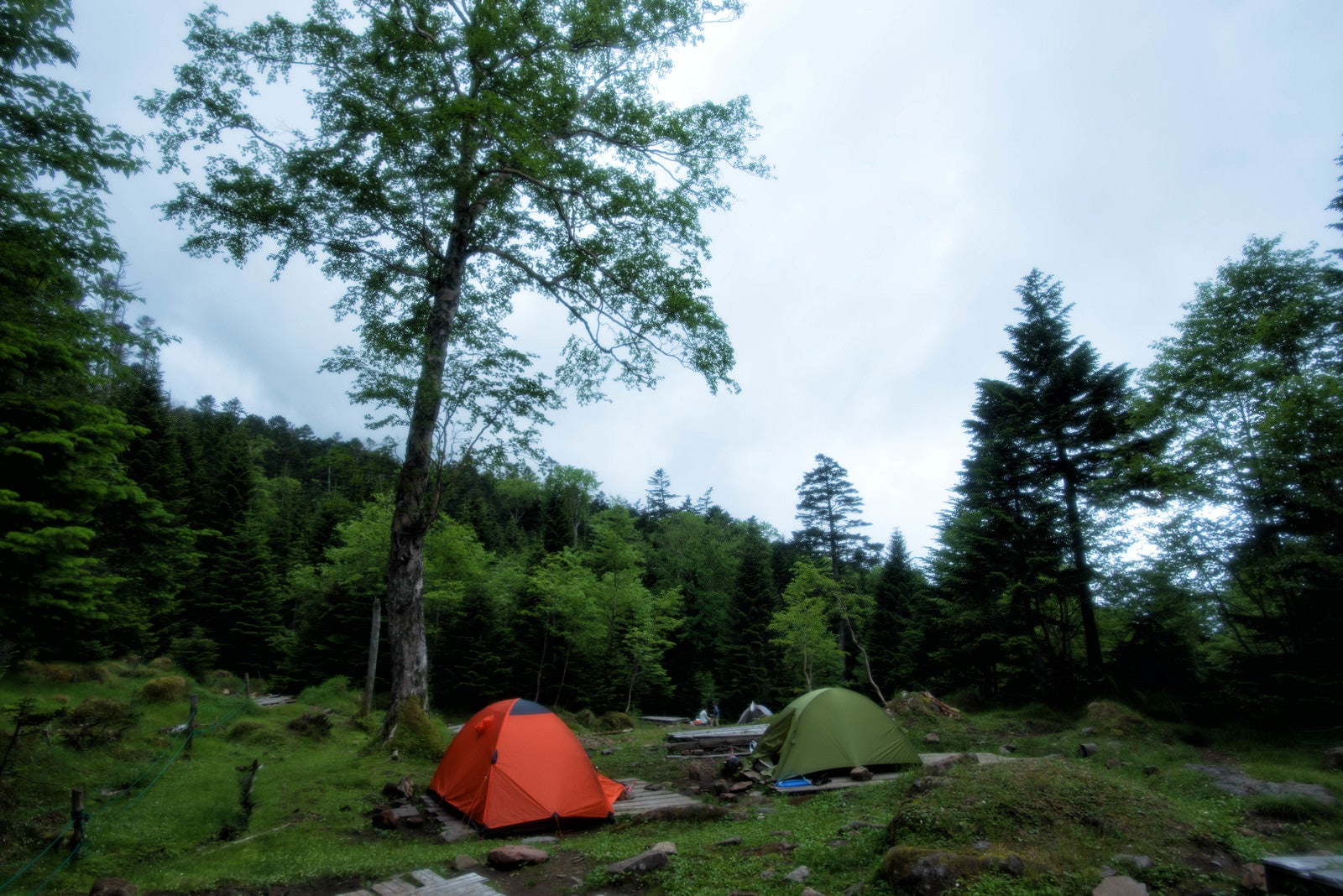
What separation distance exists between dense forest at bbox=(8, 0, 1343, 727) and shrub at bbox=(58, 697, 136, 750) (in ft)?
5.51

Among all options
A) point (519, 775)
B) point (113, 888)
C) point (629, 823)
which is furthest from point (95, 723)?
point (629, 823)

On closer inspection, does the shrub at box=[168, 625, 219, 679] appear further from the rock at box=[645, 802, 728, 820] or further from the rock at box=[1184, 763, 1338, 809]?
the rock at box=[1184, 763, 1338, 809]

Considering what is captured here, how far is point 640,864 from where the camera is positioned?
5852 mm

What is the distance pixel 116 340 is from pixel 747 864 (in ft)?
28.6

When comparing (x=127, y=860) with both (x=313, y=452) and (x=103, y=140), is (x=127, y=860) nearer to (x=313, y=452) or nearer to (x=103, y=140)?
(x=103, y=140)

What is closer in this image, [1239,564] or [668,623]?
[1239,564]

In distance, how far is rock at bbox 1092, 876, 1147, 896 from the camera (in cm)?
418

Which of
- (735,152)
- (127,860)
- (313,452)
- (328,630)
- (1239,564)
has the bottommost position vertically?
(127,860)

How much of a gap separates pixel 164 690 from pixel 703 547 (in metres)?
36.3

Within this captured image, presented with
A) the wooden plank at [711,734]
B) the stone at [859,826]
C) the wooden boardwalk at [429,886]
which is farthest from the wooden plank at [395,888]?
the wooden plank at [711,734]

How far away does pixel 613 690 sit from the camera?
104 ft

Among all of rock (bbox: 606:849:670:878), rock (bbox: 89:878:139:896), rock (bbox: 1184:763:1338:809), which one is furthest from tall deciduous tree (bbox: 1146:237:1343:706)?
rock (bbox: 89:878:139:896)

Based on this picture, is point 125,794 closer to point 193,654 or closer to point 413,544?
point 413,544

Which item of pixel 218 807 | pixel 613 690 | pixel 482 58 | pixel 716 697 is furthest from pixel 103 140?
pixel 716 697
